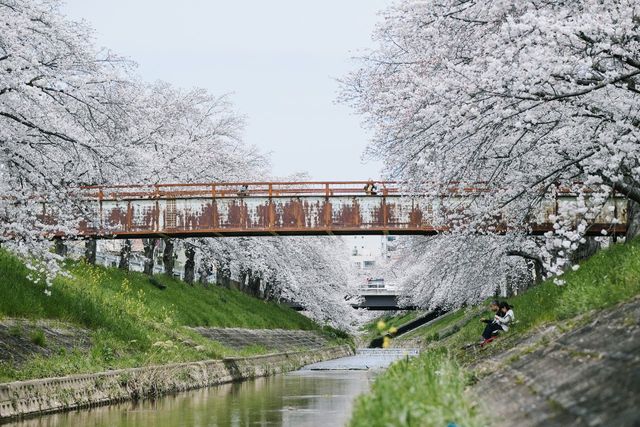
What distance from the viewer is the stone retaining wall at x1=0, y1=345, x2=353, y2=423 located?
65.9 ft

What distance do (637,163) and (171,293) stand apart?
31.1 meters

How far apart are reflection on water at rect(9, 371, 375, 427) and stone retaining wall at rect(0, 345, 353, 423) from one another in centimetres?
38

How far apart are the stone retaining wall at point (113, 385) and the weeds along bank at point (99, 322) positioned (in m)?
0.40

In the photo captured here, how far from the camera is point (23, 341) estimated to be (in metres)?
A: 23.9

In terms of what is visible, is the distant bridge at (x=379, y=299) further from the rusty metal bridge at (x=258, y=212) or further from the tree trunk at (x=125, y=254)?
the rusty metal bridge at (x=258, y=212)

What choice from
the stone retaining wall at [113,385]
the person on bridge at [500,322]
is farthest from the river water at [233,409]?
the person on bridge at [500,322]

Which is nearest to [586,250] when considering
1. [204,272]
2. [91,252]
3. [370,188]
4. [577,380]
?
[370,188]

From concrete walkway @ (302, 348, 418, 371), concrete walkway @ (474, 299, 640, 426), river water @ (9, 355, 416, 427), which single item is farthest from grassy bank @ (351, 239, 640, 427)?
concrete walkway @ (302, 348, 418, 371)

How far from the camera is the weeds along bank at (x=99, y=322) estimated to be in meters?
24.4

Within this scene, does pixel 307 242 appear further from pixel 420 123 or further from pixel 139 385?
pixel 420 123

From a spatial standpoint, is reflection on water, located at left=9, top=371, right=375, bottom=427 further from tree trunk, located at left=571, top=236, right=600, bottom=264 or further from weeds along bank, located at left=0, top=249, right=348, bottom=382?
tree trunk, located at left=571, top=236, right=600, bottom=264

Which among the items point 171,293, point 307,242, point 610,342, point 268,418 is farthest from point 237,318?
point 610,342

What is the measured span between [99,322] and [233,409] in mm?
7769

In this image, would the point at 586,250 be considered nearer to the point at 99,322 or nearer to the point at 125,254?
the point at 99,322
